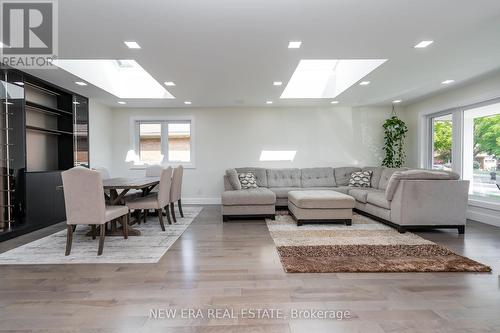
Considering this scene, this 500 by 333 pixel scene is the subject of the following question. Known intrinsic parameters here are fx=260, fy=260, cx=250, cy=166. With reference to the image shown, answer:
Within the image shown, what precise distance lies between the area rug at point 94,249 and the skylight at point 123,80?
2.53 m

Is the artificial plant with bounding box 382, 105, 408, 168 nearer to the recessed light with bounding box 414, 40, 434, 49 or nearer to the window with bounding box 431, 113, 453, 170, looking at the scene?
the window with bounding box 431, 113, 453, 170

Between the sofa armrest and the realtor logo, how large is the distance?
177 inches

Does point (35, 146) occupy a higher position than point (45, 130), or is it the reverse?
point (45, 130)

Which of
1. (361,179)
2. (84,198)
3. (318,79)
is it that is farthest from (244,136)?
(84,198)

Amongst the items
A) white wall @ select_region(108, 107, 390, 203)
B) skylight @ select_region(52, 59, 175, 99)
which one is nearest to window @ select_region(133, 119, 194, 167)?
white wall @ select_region(108, 107, 390, 203)

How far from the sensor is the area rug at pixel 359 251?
8.07ft

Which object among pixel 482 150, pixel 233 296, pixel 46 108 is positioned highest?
pixel 46 108

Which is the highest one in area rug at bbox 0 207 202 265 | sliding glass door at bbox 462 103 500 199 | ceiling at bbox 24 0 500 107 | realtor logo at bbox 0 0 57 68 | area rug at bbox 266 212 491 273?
realtor logo at bbox 0 0 57 68

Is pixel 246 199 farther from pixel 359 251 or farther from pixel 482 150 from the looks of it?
pixel 482 150

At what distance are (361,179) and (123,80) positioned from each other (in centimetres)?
536

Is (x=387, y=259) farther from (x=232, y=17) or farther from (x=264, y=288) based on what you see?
(x=232, y=17)

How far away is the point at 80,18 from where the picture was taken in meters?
2.34

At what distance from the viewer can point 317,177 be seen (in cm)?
589

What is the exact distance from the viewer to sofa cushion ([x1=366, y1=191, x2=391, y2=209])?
3978mm
